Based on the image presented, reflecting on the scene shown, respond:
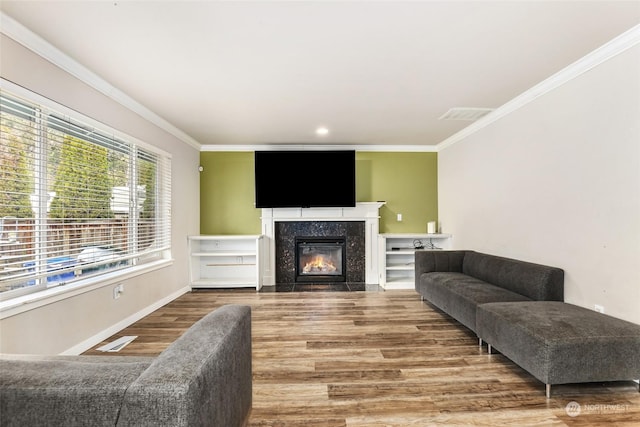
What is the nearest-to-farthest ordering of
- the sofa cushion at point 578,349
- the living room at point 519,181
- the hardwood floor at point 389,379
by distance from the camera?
the hardwood floor at point 389,379 < the sofa cushion at point 578,349 < the living room at point 519,181

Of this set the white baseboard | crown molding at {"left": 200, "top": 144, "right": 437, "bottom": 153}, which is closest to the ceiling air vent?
crown molding at {"left": 200, "top": 144, "right": 437, "bottom": 153}

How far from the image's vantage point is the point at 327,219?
5348 millimetres

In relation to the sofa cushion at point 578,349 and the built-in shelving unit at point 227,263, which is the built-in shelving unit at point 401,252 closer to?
the built-in shelving unit at point 227,263

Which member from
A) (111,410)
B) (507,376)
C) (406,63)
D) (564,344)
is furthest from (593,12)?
(111,410)

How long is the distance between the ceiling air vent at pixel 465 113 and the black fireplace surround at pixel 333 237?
2277mm

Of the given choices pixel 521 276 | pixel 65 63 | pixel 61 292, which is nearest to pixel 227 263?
pixel 61 292

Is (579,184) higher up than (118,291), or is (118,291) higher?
(579,184)

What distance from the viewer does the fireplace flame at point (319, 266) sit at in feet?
18.0

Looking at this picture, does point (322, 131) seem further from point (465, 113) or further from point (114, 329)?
point (114, 329)

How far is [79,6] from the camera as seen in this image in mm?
1868

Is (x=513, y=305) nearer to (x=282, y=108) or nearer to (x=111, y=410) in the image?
(x=111, y=410)

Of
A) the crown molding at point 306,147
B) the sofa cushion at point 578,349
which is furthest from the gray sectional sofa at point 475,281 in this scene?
the crown molding at point 306,147

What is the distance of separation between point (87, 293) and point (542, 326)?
3.68 metres

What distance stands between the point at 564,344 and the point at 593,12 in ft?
7.07
